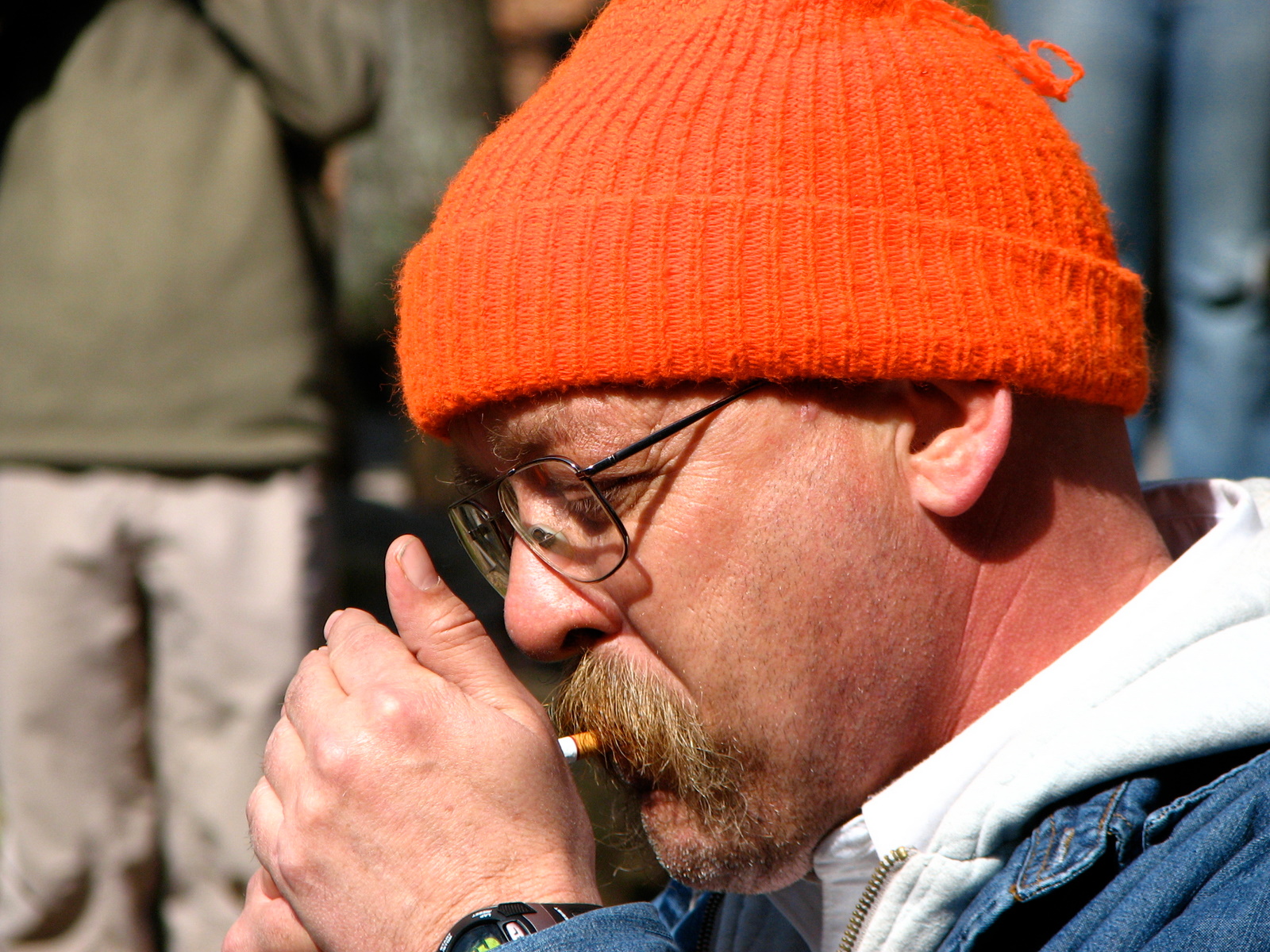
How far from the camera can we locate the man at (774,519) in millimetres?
1487

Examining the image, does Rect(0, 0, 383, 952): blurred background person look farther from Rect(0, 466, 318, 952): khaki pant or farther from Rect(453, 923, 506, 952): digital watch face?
Rect(453, 923, 506, 952): digital watch face

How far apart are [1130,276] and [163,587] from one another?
2.41m

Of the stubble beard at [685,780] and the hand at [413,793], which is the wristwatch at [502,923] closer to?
the hand at [413,793]

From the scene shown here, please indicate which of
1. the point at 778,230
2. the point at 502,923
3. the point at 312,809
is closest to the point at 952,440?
the point at 778,230

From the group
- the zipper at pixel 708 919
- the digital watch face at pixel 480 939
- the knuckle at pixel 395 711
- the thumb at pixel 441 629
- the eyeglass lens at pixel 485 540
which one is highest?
the thumb at pixel 441 629

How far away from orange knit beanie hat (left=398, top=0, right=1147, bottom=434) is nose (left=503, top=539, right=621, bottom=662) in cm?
26

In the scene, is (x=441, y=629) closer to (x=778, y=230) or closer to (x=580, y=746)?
(x=580, y=746)

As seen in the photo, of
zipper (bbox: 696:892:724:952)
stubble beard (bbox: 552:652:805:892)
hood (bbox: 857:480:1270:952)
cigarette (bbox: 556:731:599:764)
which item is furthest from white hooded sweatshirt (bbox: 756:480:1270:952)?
zipper (bbox: 696:892:724:952)

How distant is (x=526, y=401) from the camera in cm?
170

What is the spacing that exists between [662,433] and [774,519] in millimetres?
178

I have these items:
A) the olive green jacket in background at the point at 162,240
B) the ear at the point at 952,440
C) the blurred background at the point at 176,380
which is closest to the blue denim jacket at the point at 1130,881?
the ear at the point at 952,440

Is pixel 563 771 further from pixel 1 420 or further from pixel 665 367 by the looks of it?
pixel 1 420

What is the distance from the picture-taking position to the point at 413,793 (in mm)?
1487

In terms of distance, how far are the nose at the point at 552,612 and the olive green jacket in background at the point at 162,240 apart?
1605 millimetres
